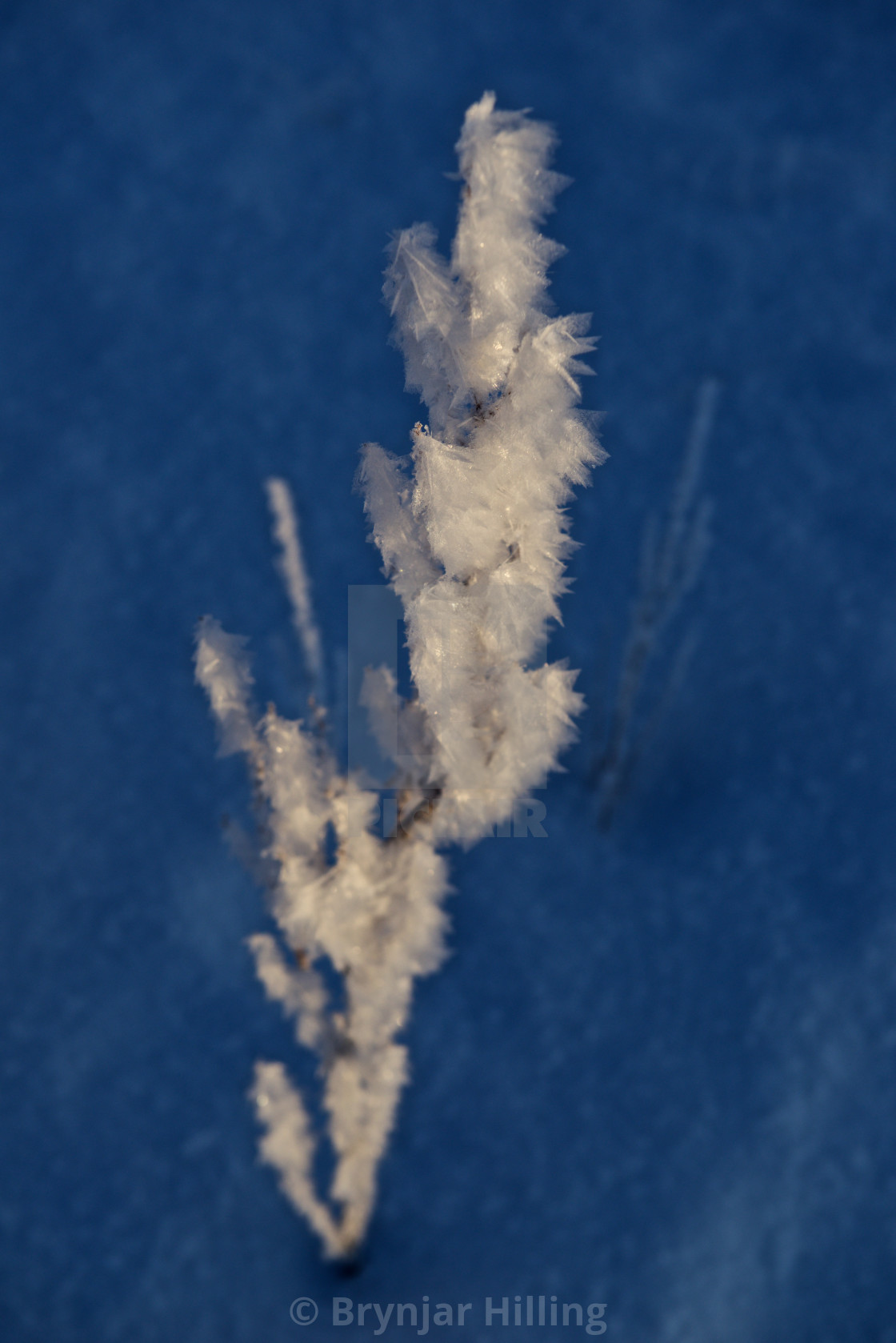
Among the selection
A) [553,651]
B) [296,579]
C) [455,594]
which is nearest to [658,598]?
[553,651]

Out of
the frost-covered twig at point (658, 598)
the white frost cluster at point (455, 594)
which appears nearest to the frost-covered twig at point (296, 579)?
the white frost cluster at point (455, 594)

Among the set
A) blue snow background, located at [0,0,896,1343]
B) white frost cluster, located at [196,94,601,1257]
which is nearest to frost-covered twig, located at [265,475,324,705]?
blue snow background, located at [0,0,896,1343]

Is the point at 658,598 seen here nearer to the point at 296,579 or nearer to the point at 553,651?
the point at 553,651

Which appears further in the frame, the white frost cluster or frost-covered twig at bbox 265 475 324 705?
frost-covered twig at bbox 265 475 324 705

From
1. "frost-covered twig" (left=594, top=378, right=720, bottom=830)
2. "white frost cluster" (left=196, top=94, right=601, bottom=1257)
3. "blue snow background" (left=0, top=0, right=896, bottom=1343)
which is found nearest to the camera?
"white frost cluster" (left=196, top=94, right=601, bottom=1257)

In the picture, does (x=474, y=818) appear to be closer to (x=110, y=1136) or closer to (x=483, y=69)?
(x=110, y=1136)

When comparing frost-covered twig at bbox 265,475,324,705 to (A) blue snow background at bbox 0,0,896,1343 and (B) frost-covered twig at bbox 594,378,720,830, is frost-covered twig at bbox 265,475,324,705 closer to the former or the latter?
(A) blue snow background at bbox 0,0,896,1343

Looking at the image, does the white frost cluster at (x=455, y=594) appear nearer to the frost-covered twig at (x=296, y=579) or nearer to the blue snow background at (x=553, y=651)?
the blue snow background at (x=553, y=651)
